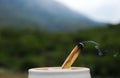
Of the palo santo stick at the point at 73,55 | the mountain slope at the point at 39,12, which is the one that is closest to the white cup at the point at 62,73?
the palo santo stick at the point at 73,55

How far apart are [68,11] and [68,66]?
72.4m

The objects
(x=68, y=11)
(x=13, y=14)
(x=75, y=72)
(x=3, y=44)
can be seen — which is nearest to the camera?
(x=75, y=72)

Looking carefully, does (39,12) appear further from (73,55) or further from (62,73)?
(62,73)

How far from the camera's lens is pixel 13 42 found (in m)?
21.9

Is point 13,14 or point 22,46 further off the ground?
point 22,46

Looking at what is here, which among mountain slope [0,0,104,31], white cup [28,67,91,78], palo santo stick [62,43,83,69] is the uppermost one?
palo santo stick [62,43,83,69]

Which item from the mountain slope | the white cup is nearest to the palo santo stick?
the white cup

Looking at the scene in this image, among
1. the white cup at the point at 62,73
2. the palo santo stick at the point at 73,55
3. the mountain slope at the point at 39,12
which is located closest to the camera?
the white cup at the point at 62,73

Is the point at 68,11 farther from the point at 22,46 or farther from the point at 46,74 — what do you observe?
the point at 46,74

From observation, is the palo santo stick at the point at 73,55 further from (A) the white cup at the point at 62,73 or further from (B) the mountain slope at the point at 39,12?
(B) the mountain slope at the point at 39,12

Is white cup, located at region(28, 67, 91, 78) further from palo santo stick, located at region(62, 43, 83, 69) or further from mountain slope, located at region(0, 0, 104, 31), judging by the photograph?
mountain slope, located at region(0, 0, 104, 31)

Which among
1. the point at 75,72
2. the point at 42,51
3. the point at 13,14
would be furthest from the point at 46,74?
the point at 13,14

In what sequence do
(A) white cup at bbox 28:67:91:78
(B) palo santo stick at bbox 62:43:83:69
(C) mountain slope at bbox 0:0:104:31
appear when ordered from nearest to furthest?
(A) white cup at bbox 28:67:91:78, (B) palo santo stick at bbox 62:43:83:69, (C) mountain slope at bbox 0:0:104:31

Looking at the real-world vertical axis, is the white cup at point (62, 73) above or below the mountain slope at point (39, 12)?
above
